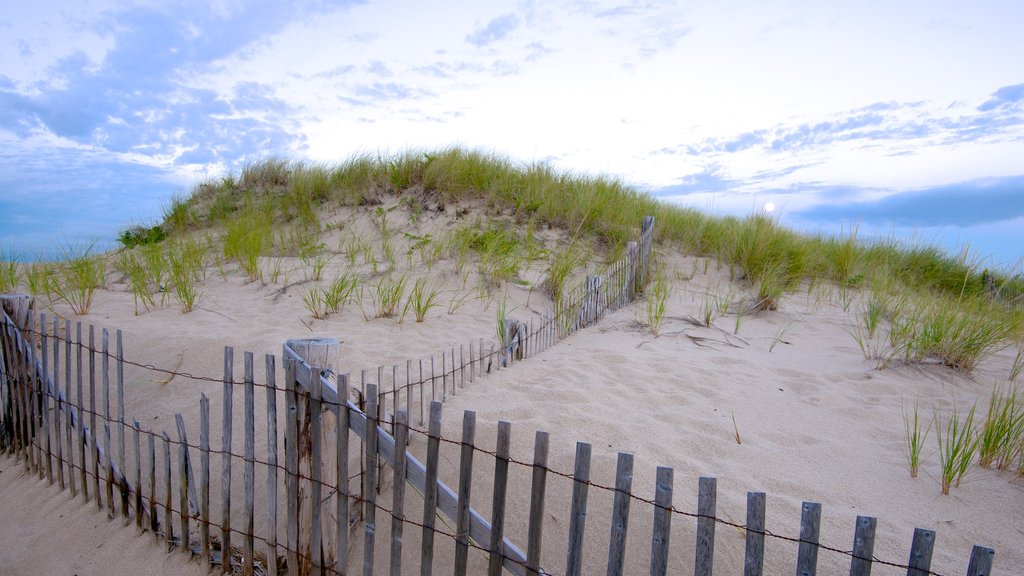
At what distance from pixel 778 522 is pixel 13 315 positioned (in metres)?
4.68

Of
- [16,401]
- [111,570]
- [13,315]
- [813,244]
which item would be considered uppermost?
[813,244]

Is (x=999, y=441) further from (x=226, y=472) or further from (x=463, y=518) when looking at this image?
(x=226, y=472)

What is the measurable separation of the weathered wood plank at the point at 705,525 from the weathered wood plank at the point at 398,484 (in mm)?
949

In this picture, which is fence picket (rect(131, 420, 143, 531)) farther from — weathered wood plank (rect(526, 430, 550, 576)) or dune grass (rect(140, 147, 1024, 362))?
dune grass (rect(140, 147, 1024, 362))

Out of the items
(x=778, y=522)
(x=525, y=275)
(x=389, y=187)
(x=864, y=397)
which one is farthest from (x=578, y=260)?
(x=778, y=522)

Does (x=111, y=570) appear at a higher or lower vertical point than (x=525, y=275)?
lower

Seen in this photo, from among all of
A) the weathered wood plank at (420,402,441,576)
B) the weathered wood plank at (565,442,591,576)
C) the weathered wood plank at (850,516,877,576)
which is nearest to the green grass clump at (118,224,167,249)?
the weathered wood plank at (420,402,441,576)

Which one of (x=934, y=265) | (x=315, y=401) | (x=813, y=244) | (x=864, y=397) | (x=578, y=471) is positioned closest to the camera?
(x=578, y=471)

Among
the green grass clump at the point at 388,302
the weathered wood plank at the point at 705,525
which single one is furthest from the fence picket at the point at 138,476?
the green grass clump at the point at 388,302

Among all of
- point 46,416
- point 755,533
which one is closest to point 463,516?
point 755,533

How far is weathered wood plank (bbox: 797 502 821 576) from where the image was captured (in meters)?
1.55

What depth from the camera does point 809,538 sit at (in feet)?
5.17

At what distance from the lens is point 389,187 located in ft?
32.6

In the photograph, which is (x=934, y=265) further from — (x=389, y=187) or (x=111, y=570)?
(x=111, y=570)
